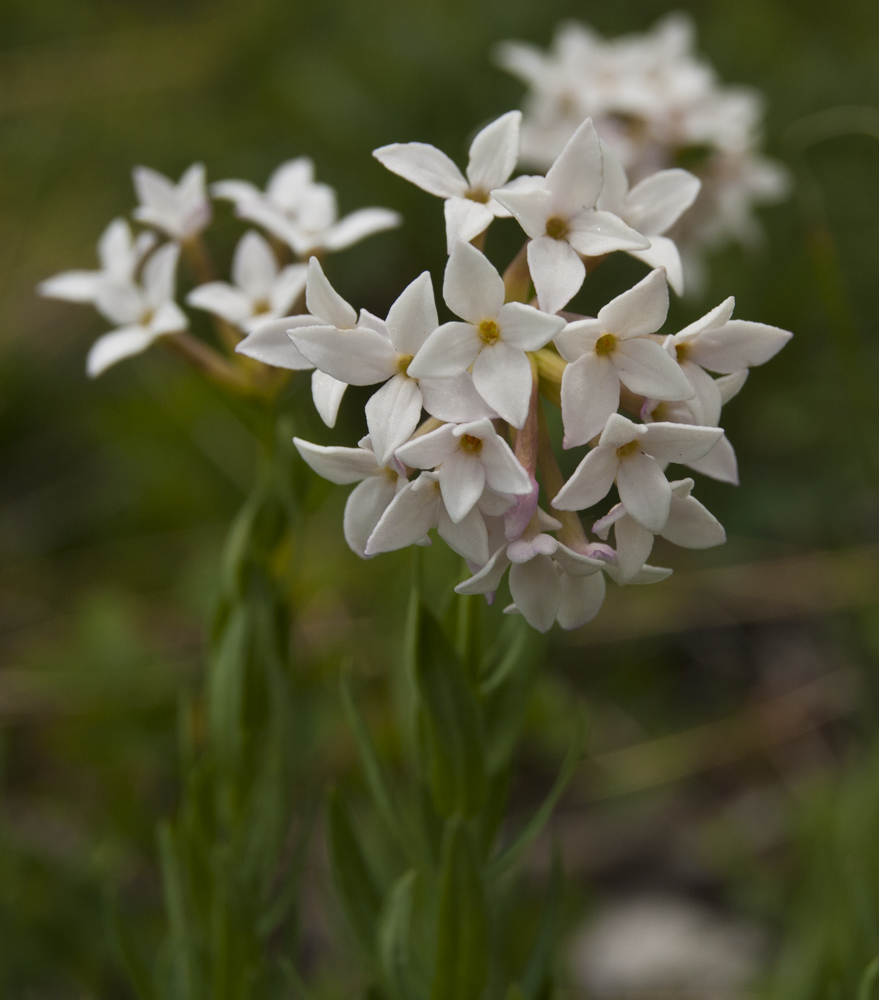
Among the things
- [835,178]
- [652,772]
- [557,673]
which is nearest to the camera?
[652,772]

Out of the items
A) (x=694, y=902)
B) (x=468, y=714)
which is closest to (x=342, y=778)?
(x=694, y=902)

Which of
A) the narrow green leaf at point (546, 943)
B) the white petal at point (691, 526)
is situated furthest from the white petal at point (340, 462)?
the narrow green leaf at point (546, 943)

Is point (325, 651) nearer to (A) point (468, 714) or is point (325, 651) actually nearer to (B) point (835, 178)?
(A) point (468, 714)

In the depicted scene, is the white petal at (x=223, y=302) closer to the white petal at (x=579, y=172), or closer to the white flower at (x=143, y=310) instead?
the white flower at (x=143, y=310)

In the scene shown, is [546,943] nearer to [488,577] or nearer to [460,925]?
[460,925]

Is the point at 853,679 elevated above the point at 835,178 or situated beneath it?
situated beneath

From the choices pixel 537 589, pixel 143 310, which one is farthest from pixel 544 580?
pixel 143 310
